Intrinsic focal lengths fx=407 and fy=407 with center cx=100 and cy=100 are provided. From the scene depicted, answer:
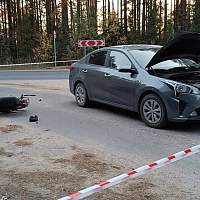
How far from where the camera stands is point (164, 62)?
27.6 feet

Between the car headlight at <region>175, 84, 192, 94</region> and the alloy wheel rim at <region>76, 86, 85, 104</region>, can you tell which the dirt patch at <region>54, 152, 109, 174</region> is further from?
the alloy wheel rim at <region>76, 86, 85, 104</region>

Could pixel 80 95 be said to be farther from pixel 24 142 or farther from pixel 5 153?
pixel 5 153

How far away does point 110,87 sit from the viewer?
8875mm

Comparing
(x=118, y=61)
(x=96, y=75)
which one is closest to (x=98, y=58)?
(x=96, y=75)

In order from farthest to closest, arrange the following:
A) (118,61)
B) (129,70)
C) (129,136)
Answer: (118,61), (129,70), (129,136)

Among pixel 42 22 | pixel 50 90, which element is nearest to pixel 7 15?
pixel 42 22

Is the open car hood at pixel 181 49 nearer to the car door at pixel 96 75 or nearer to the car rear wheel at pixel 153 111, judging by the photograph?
the car rear wheel at pixel 153 111

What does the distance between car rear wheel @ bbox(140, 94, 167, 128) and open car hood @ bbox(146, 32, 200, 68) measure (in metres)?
0.79

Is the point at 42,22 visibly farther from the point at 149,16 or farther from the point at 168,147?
→ the point at 168,147

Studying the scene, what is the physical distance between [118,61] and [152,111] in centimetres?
168

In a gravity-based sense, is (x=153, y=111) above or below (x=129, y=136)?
above

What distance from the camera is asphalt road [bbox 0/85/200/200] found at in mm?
4953

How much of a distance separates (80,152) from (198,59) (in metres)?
3.89

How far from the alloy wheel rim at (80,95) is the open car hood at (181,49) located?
248cm
